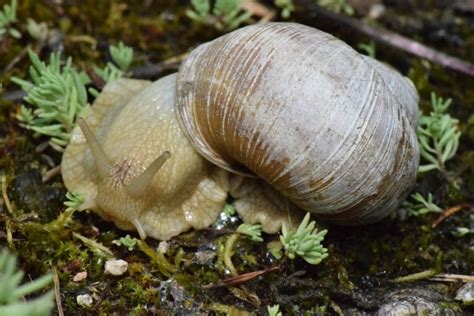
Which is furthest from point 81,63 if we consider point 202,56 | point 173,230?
point 173,230

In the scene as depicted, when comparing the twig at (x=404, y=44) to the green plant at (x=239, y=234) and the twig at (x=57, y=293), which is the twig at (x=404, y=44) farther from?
the twig at (x=57, y=293)

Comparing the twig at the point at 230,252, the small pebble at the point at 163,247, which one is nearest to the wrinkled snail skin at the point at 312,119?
the twig at the point at 230,252

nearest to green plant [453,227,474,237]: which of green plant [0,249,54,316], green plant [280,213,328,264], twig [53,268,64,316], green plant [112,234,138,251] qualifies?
green plant [280,213,328,264]

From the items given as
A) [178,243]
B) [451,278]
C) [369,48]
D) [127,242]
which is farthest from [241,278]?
[369,48]

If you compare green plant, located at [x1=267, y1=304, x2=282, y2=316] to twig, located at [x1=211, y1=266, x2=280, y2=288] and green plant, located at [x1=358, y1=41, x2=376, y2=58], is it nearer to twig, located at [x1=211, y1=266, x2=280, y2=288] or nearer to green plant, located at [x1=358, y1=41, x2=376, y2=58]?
twig, located at [x1=211, y1=266, x2=280, y2=288]

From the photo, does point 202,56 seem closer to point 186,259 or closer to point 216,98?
point 216,98

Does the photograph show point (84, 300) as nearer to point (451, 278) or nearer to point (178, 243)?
point (178, 243)

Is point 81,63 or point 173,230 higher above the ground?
point 81,63
